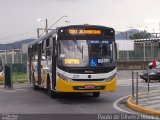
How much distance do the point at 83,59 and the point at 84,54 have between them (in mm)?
213

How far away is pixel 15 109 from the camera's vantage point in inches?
680

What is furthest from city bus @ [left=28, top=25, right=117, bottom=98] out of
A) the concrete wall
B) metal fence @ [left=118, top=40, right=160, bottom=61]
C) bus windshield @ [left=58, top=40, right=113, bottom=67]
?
metal fence @ [left=118, top=40, right=160, bottom=61]

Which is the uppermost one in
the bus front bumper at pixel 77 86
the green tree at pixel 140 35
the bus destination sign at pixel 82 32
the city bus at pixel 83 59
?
the green tree at pixel 140 35

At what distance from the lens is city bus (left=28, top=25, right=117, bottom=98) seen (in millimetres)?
19453

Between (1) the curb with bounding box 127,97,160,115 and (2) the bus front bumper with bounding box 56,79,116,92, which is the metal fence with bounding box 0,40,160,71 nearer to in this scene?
(2) the bus front bumper with bounding box 56,79,116,92

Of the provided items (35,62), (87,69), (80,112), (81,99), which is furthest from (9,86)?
(80,112)

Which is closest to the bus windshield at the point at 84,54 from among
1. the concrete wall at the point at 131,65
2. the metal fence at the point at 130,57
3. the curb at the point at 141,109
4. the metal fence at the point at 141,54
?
the curb at the point at 141,109

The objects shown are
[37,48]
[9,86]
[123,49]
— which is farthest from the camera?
[123,49]

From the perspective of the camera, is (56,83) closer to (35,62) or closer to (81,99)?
(81,99)

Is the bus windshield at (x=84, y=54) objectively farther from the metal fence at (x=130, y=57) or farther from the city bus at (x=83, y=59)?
the metal fence at (x=130, y=57)

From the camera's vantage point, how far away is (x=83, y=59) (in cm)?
1962

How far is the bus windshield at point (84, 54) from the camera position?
19594mm

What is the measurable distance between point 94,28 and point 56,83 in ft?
9.41

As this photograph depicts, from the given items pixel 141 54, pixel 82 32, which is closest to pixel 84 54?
pixel 82 32
